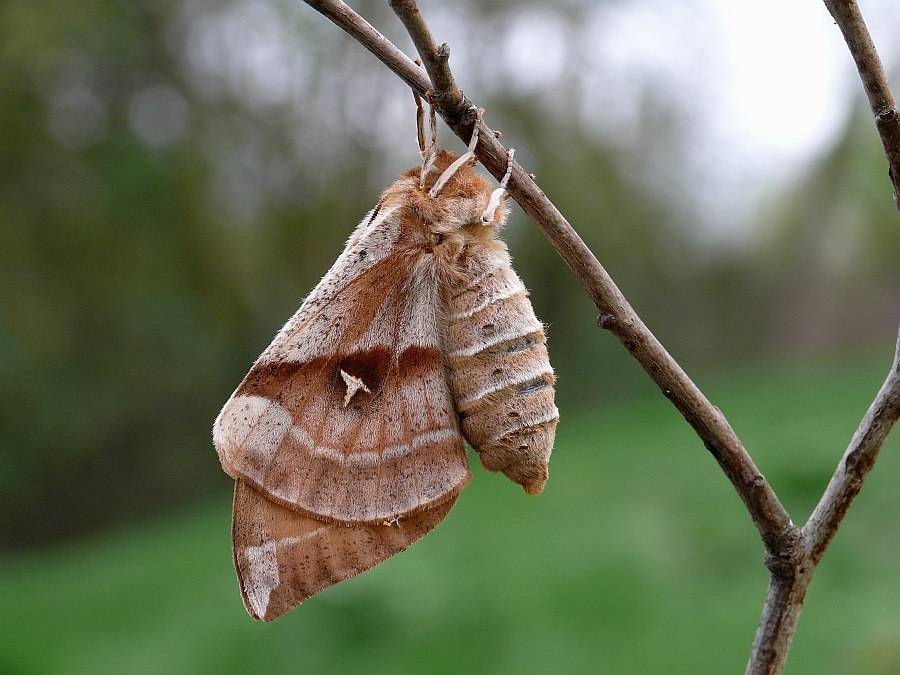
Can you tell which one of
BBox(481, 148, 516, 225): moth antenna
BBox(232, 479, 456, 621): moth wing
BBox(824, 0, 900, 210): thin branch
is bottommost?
BBox(232, 479, 456, 621): moth wing

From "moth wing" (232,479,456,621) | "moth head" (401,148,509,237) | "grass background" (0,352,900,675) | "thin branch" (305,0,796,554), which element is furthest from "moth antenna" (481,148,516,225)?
"grass background" (0,352,900,675)

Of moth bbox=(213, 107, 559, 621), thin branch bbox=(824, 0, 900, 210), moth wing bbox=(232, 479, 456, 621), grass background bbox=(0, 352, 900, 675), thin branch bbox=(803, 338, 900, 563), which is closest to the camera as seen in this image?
thin branch bbox=(824, 0, 900, 210)

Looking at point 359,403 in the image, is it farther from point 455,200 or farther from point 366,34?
point 366,34

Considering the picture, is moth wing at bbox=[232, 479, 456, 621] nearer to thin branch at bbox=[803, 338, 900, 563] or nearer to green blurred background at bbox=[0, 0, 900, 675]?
thin branch at bbox=[803, 338, 900, 563]

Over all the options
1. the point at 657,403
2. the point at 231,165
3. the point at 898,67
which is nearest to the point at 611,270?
the point at 657,403

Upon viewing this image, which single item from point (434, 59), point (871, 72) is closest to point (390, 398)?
point (434, 59)

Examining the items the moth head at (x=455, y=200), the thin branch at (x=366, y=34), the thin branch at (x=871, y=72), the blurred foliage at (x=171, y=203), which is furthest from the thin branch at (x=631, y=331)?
the blurred foliage at (x=171, y=203)
